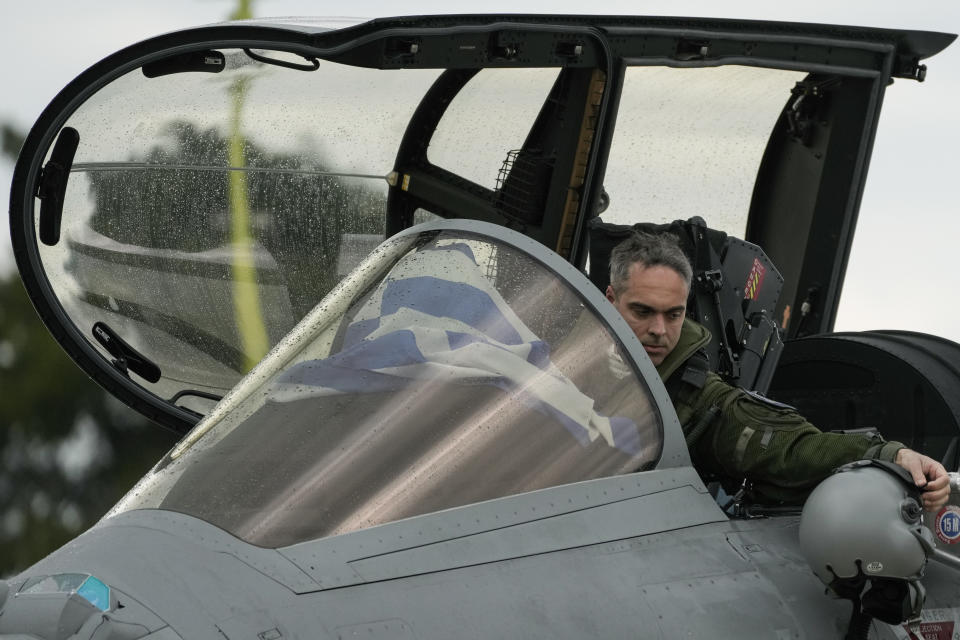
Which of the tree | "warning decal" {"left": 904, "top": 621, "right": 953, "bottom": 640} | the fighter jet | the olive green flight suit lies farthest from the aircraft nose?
the tree

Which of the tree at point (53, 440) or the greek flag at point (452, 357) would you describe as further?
the tree at point (53, 440)

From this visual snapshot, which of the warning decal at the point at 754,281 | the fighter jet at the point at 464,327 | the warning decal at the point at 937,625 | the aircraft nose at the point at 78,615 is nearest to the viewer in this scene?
the aircraft nose at the point at 78,615

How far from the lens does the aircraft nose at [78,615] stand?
2.36m

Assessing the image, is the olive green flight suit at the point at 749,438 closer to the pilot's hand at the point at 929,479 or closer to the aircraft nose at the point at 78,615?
the pilot's hand at the point at 929,479

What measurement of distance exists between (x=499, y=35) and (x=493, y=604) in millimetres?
3090

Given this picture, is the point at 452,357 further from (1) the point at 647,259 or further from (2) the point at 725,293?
(2) the point at 725,293

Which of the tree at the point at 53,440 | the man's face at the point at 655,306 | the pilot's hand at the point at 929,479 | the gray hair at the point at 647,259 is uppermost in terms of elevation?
the gray hair at the point at 647,259

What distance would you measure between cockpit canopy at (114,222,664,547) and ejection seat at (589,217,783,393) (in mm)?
1629

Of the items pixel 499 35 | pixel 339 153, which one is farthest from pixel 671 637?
pixel 339 153

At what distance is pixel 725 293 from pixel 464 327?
2.17 m

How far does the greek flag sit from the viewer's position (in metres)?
3.04

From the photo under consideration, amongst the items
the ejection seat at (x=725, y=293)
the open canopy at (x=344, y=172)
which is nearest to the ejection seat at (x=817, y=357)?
the ejection seat at (x=725, y=293)

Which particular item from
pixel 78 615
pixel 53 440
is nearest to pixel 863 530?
pixel 78 615

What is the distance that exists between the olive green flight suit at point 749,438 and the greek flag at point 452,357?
1.80 ft
